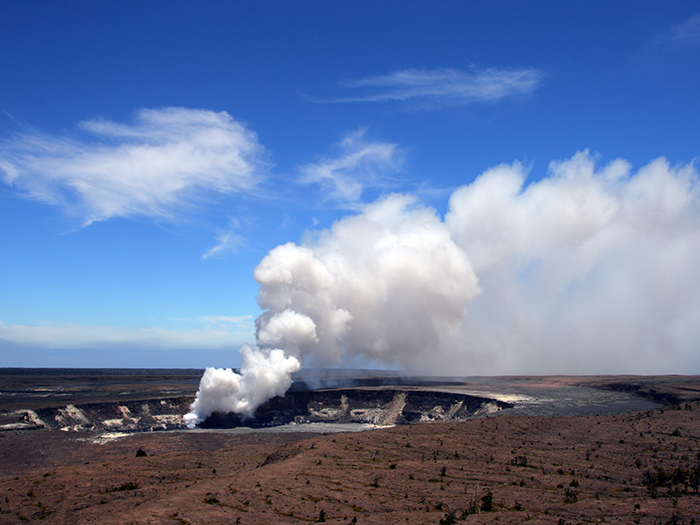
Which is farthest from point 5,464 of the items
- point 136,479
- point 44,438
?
point 136,479

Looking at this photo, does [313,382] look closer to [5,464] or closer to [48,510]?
[5,464]

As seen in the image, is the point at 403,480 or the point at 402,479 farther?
the point at 402,479

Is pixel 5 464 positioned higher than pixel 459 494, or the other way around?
pixel 459 494
